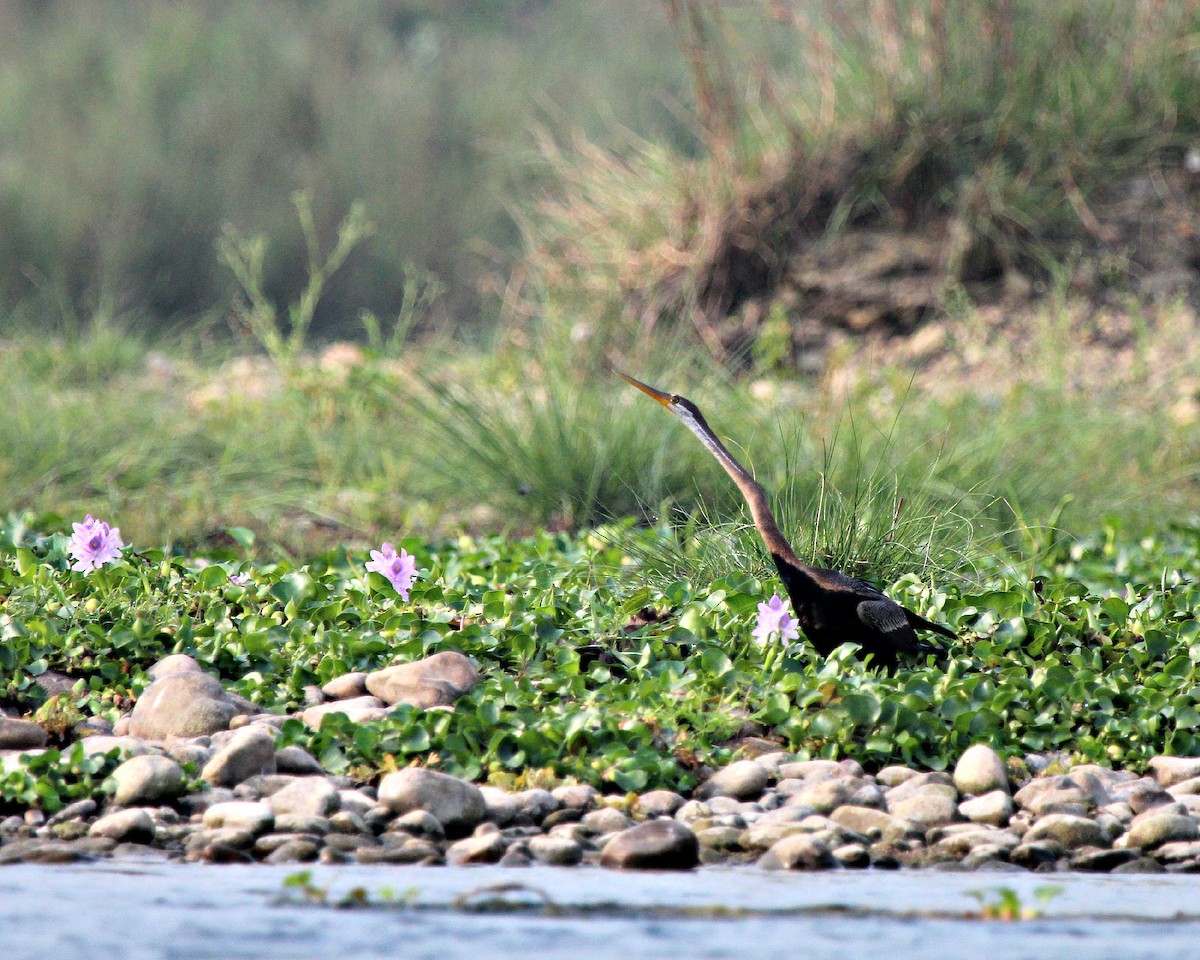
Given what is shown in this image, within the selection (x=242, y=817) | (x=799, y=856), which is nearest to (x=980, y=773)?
(x=799, y=856)

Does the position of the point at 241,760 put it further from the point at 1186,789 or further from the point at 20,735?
the point at 1186,789

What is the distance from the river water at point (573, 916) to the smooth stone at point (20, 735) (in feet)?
1.92

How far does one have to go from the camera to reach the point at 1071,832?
270 cm

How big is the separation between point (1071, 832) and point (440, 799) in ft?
3.58

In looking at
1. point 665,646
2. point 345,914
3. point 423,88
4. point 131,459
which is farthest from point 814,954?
point 423,88

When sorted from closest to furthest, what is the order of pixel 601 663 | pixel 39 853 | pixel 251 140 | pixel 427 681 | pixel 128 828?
pixel 39 853
pixel 128 828
pixel 427 681
pixel 601 663
pixel 251 140

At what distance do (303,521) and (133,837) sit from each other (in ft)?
10.0

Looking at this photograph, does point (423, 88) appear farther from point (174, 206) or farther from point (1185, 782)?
point (1185, 782)

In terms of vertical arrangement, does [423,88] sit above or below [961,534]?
above

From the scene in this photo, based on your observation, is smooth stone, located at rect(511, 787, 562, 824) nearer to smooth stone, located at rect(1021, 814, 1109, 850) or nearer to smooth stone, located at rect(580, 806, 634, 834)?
smooth stone, located at rect(580, 806, 634, 834)

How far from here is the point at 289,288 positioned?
1309 centimetres

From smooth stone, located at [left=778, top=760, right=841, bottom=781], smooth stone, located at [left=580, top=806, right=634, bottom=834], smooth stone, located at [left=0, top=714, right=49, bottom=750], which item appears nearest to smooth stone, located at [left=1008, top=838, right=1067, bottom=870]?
smooth stone, located at [left=778, top=760, right=841, bottom=781]

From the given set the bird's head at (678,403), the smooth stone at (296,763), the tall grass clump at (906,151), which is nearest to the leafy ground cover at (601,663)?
the smooth stone at (296,763)

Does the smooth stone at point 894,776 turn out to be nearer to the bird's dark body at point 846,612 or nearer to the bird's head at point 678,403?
the bird's dark body at point 846,612
